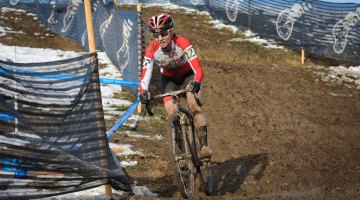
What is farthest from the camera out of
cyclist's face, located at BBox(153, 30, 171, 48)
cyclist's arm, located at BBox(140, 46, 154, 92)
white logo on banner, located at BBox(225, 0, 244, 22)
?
white logo on banner, located at BBox(225, 0, 244, 22)

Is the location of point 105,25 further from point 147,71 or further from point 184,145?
point 184,145

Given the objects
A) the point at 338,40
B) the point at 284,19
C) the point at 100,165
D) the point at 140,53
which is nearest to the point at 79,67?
the point at 100,165

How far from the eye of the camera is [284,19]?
22906 millimetres

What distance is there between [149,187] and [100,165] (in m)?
1.81

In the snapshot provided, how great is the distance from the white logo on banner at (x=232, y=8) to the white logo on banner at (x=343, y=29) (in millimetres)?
6437

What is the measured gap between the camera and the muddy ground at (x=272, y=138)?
8.95m

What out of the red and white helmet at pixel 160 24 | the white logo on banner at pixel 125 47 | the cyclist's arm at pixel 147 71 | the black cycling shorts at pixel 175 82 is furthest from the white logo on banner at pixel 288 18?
the red and white helmet at pixel 160 24

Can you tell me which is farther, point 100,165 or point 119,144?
point 119,144

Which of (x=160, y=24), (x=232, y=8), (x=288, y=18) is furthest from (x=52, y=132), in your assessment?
(x=232, y=8)

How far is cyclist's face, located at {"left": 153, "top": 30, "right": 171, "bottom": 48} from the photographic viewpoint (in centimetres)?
794

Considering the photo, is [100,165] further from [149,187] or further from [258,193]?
[258,193]

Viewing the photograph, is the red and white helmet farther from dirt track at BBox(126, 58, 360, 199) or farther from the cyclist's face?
dirt track at BBox(126, 58, 360, 199)

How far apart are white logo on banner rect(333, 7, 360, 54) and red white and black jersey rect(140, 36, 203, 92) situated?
44.3 feet

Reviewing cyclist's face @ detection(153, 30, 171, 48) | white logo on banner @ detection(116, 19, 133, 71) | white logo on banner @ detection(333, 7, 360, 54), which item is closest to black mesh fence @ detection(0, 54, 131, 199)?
cyclist's face @ detection(153, 30, 171, 48)
